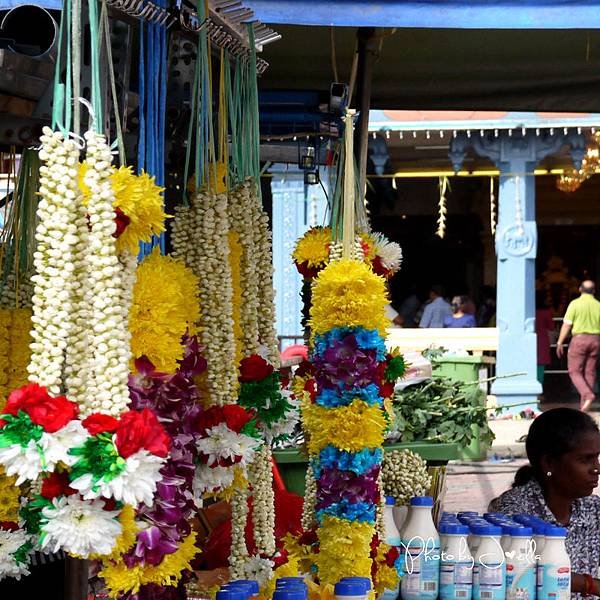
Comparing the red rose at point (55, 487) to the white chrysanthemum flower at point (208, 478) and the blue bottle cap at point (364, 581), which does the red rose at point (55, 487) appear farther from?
the blue bottle cap at point (364, 581)

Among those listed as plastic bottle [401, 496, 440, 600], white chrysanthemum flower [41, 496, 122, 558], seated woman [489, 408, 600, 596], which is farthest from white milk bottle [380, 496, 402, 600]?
white chrysanthemum flower [41, 496, 122, 558]

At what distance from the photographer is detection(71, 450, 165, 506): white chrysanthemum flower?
4.99ft

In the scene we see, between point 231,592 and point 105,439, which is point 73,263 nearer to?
point 105,439

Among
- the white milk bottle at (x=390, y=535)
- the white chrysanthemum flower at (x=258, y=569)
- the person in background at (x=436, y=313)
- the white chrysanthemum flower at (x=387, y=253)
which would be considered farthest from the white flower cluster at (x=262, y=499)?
the person in background at (x=436, y=313)

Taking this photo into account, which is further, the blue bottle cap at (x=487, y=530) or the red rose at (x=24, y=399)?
the blue bottle cap at (x=487, y=530)

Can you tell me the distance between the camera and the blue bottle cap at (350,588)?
94.0 inches

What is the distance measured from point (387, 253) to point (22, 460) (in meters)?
1.87

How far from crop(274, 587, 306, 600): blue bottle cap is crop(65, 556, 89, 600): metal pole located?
0.44m

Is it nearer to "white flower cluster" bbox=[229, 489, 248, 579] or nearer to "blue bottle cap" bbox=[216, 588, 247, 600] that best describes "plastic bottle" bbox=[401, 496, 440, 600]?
"white flower cluster" bbox=[229, 489, 248, 579]

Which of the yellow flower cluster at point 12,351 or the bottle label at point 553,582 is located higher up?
the yellow flower cluster at point 12,351

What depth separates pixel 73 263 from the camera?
159 cm

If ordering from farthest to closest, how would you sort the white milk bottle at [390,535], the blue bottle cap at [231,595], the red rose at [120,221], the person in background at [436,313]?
the person in background at [436,313], the white milk bottle at [390,535], the blue bottle cap at [231,595], the red rose at [120,221]

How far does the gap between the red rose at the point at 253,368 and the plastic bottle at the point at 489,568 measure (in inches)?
35.0

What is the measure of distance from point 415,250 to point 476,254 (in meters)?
0.93
